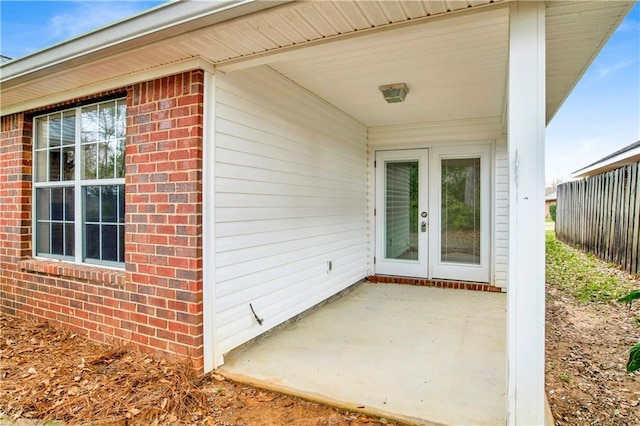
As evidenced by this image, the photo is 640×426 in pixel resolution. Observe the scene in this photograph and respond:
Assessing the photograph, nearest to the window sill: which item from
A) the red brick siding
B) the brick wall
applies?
the brick wall

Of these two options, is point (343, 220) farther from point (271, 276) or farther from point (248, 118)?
point (248, 118)

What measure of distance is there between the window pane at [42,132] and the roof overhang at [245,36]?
62 cm

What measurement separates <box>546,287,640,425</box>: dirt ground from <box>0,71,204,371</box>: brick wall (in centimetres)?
263

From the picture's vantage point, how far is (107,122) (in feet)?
10.9

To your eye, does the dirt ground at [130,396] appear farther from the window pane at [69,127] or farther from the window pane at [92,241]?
the window pane at [69,127]

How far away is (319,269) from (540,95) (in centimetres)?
314

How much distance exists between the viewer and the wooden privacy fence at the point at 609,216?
582cm

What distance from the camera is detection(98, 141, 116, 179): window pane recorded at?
326 cm

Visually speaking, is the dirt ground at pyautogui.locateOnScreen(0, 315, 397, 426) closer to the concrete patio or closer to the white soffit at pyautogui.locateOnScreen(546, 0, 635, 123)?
the concrete patio

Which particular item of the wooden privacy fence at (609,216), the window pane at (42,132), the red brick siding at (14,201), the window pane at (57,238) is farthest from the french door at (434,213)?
the red brick siding at (14,201)

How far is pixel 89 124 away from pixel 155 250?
1543 mm

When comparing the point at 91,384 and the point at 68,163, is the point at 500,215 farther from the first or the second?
the point at 68,163

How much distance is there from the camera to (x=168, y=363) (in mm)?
2758

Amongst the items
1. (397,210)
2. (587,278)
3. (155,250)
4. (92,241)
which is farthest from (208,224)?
(587,278)
